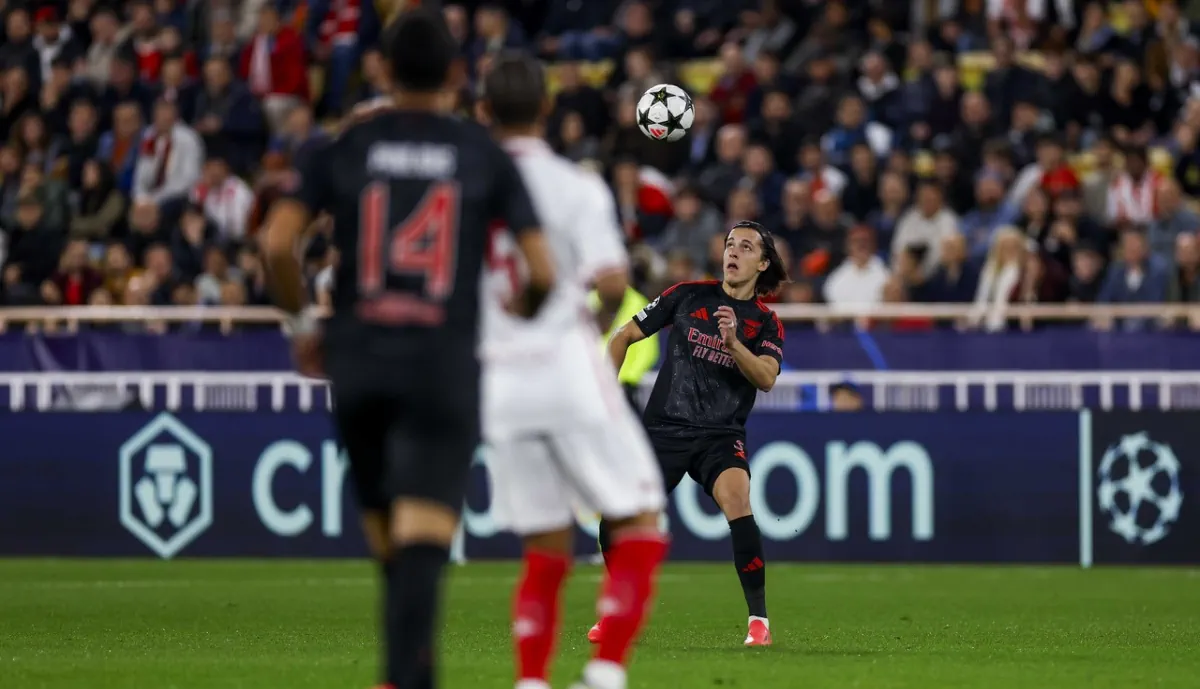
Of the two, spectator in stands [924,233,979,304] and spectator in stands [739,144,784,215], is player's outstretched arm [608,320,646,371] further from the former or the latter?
spectator in stands [739,144,784,215]

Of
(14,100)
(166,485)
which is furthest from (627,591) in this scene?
(14,100)

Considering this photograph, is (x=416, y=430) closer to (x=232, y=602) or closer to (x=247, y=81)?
(x=232, y=602)

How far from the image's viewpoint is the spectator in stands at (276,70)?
958 inches

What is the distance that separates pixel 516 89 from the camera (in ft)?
22.4

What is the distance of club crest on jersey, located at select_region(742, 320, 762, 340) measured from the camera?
11016 mm

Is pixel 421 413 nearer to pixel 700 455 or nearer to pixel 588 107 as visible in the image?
pixel 700 455

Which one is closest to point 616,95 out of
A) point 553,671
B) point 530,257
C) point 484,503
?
point 484,503

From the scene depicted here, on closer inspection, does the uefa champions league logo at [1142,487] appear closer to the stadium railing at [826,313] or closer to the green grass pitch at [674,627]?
the green grass pitch at [674,627]

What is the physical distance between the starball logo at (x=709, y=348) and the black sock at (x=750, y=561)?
2.97 ft

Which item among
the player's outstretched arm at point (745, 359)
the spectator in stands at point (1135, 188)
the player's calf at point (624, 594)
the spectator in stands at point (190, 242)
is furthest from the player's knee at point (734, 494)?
the spectator in stands at point (190, 242)

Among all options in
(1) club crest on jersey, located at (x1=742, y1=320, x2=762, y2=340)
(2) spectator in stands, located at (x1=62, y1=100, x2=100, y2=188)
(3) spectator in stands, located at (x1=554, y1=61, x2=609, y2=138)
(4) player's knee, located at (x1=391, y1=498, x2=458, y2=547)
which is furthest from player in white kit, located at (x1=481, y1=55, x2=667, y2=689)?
(2) spectator in stands, located at (x1=62, y1=100, x2=100, y2=188)

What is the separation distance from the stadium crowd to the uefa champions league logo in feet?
5.77

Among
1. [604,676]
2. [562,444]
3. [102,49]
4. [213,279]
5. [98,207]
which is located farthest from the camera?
[102,49]

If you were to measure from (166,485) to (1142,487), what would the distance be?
26.7 ft
